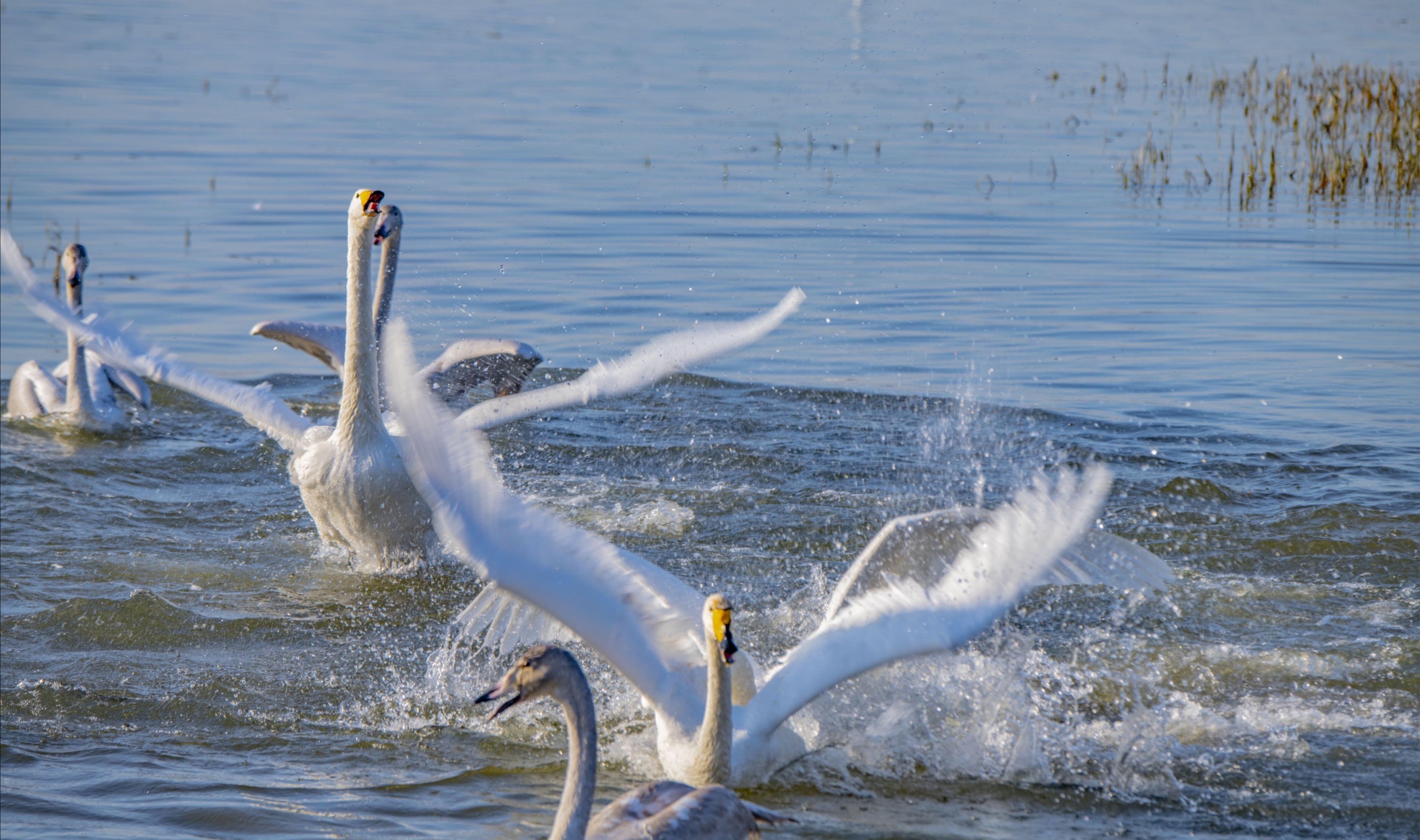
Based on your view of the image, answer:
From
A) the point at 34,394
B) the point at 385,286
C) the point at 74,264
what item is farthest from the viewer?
the point at 74,264

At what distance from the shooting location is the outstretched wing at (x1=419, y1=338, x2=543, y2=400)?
807 centimetres

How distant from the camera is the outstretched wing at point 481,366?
26.5 ft

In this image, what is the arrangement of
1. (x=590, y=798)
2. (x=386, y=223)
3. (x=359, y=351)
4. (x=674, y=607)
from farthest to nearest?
1. (x=386, y=223)
2. (x=359, y=351)
3. (x=674, y=607)
4. (x=590, y=798)

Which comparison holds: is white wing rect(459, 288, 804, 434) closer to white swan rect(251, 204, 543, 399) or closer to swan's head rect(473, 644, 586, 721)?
swan's head rect(473, 644, 586, 721)

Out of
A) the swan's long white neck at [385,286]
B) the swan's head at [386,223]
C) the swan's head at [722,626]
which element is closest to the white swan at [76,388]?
the swan's long white neck at [385,286]

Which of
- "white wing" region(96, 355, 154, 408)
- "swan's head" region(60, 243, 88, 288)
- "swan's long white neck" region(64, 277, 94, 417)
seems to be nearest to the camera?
"swan's long white neck" region(64, 277, 94, 417)

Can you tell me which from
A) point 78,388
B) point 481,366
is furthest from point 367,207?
point 78,388

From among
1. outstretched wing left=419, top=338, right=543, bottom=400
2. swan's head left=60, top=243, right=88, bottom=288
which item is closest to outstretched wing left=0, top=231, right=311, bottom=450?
outstretched wing left=419, top=338, right=543, bottom=400

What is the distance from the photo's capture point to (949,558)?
506 cm

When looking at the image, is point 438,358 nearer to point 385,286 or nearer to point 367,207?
point 385,286

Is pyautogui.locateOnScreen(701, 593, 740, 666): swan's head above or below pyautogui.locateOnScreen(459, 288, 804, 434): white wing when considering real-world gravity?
below

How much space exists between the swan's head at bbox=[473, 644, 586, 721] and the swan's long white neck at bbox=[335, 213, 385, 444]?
3.05m

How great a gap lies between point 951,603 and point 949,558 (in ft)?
1.89

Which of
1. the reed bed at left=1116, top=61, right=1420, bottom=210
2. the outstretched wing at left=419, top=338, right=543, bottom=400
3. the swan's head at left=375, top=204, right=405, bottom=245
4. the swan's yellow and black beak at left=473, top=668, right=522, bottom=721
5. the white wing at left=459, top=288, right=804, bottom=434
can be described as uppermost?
the reed bed at left=1116, top=61, right=1420, bottom=210
